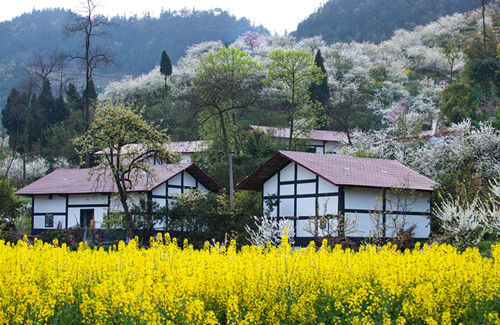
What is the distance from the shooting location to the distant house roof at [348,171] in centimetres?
2384

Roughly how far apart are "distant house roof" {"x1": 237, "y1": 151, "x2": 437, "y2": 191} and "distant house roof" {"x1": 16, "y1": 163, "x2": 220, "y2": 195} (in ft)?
13.3

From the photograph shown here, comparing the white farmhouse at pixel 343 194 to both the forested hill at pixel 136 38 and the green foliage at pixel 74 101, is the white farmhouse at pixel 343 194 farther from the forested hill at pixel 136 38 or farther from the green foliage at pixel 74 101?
the forested hill at pixel 136 38

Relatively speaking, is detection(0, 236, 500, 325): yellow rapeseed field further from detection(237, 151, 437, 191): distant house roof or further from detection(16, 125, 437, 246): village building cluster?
detection(237, 151, 437, 191): distant house roof

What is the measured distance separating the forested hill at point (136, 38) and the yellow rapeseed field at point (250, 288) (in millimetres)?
128303

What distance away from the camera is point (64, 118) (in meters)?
62.5

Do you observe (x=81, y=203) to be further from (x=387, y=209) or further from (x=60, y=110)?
(x=60, y=110)

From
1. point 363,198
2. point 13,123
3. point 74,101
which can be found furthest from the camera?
point 74,101

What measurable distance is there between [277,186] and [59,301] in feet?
62.4

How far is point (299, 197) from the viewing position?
1008 inches

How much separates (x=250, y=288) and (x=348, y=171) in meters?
17.4

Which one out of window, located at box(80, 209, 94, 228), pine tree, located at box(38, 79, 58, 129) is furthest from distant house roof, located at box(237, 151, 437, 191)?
pine tree, located at box(38, 79, 58, 129)

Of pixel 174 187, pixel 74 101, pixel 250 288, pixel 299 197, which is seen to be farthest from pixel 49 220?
pixel 74 101

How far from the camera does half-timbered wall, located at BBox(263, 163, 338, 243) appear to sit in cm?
2414

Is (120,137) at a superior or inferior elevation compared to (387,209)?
superior
